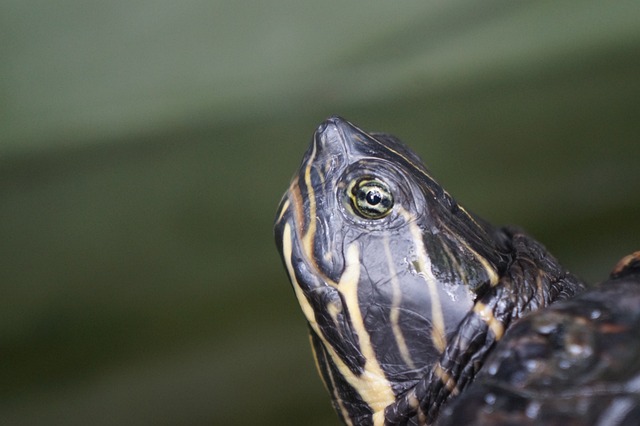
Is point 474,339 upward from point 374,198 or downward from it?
downward

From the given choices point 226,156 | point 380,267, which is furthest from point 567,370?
point 226,156

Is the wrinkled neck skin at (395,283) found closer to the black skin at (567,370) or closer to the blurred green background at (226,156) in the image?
the black skin at (567,370)

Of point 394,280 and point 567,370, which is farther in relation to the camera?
point 394,280

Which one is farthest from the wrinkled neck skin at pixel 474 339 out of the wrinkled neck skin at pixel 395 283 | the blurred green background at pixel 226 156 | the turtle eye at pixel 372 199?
the blurred green background at pixel 226 156

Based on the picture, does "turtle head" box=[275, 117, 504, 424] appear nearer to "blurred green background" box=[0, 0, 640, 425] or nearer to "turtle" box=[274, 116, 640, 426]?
"turtle" box=[274, 116, 640, 426]

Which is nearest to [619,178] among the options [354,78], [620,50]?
[620,50]

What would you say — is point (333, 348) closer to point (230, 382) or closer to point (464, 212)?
point (464, 212)

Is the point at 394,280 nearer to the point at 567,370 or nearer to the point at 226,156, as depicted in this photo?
the point at 567,370
